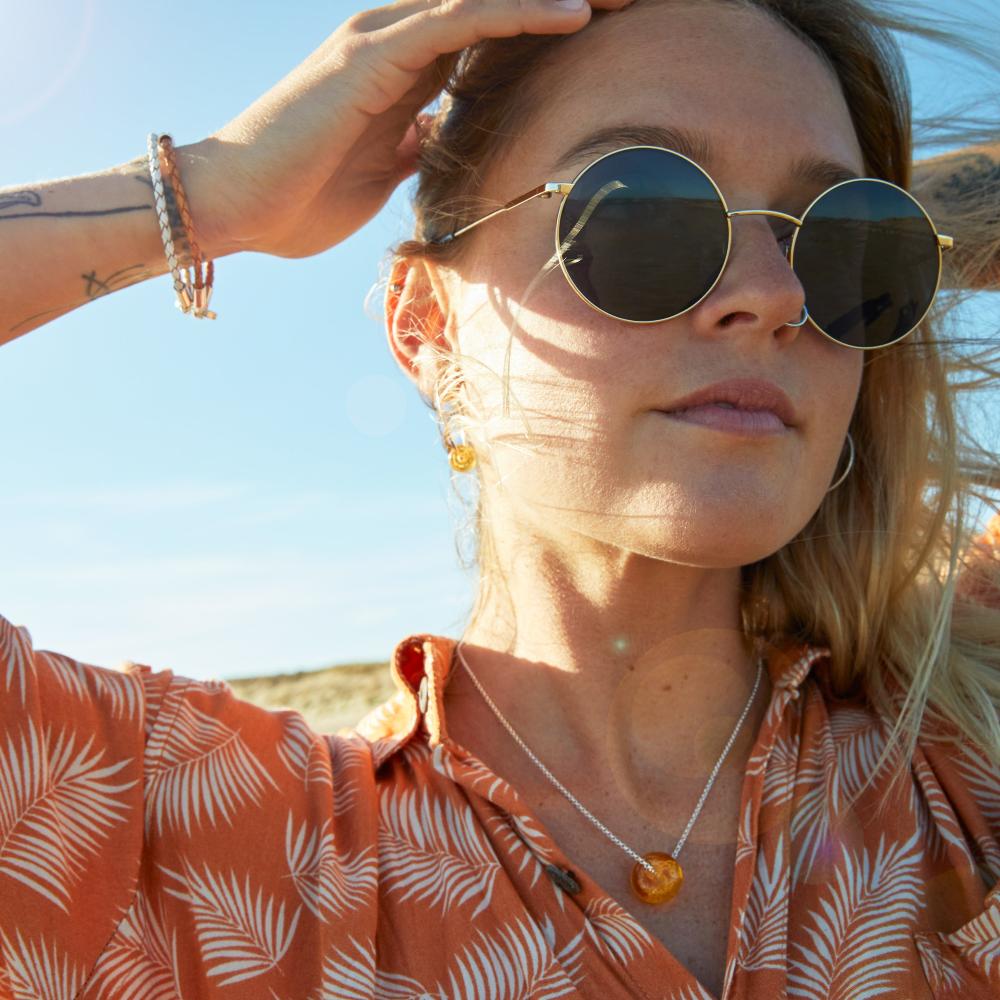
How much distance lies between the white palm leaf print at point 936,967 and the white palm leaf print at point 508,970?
0.60m

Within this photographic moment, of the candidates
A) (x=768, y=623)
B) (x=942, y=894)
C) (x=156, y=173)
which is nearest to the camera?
(x=942, y=894)

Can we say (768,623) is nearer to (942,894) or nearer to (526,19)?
(942,894)

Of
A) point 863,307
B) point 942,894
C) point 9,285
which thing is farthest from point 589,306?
point 942,894

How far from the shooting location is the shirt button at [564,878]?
182cm

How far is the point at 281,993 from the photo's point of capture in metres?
1.67

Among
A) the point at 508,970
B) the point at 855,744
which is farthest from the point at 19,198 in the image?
the point at 855,744

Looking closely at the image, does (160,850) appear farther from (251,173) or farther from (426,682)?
(251,173)

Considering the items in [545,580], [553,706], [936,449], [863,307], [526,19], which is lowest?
[553,706]

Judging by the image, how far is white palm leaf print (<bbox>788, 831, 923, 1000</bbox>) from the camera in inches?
66.8

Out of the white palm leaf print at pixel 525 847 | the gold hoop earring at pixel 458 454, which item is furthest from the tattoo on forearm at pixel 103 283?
the white palm leaf print at pixel 525 847

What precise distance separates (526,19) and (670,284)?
0.62m

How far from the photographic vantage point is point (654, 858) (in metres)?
1.95

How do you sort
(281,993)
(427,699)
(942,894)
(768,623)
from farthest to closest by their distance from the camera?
(768,623) → (427,699) → (942,894) → (281,993)

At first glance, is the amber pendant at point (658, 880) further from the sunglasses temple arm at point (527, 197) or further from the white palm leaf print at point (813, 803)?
the sunglasses temple arm at point (527, 197)
